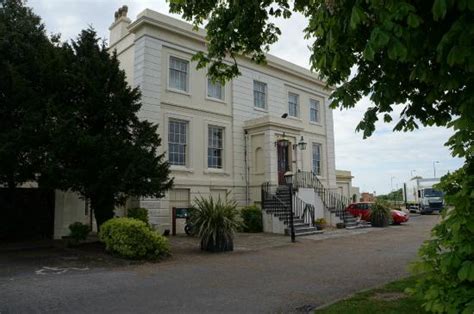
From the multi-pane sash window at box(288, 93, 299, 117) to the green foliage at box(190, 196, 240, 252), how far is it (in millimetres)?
13649

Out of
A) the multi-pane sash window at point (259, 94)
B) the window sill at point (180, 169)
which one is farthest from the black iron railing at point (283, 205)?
the multi-pane sash window at point (259, 94)

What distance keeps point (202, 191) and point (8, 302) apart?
13.6 meters

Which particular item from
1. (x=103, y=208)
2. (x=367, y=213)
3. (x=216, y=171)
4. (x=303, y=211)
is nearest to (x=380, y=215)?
(x=367, y=213)

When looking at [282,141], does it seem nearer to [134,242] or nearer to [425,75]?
[134,242]

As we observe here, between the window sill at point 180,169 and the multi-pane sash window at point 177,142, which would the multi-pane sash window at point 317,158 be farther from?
the multi-pane sash window at point 177,142

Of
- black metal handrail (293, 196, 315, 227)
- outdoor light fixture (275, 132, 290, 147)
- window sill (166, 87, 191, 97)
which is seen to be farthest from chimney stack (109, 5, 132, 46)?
black metal handrail (293, 196, 315, 227)

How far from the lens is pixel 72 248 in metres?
13.8

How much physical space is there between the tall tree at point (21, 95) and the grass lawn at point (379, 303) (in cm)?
995

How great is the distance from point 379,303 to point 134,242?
291 inches

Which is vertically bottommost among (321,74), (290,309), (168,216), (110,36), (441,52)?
(290,309)

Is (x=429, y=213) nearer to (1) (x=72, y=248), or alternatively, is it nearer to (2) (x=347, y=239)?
(2) (x=347, y=239)

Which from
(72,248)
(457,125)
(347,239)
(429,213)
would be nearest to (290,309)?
(457,125)

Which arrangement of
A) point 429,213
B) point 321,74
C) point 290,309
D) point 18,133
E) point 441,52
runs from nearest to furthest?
point 441,52, point 321,74, point 290,309, point 18,133, point 429,213

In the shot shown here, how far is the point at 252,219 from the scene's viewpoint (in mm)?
19984
